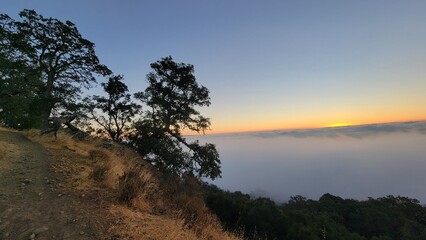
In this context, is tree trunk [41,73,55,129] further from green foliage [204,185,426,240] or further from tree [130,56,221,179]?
green foliage [204,185,426,240]

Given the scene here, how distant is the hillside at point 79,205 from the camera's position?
461 cm

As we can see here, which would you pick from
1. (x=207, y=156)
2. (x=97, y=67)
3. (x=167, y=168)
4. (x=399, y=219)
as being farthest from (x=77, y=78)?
(x=399, y=219)

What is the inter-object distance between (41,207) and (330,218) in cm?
5967

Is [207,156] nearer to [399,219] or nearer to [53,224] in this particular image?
[53,224]

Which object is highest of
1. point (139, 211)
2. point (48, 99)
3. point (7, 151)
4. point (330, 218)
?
point (48, 99)

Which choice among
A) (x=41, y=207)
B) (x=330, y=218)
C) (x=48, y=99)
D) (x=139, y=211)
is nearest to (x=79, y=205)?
(x=41, y=207)

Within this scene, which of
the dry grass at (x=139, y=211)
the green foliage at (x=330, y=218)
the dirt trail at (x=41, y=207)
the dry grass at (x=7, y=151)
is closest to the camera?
the dirt trail at (x=41, y=207)

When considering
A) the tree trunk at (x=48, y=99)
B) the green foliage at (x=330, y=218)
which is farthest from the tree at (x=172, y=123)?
the green foliage at (x=330, y=218)

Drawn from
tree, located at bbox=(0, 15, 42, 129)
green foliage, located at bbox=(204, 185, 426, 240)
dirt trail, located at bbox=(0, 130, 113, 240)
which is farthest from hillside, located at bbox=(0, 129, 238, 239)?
green foliage, located at bbox=(204, 185, 426, 240)

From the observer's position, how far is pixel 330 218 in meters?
55.3

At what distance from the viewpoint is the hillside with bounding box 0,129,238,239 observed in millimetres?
4605

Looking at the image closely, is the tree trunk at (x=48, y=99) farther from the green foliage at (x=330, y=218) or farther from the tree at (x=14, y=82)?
the green foliage at (x=330, y=218)

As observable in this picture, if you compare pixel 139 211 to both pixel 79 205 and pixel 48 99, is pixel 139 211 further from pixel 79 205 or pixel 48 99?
pixel 48 99

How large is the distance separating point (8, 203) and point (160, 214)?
2969mm
